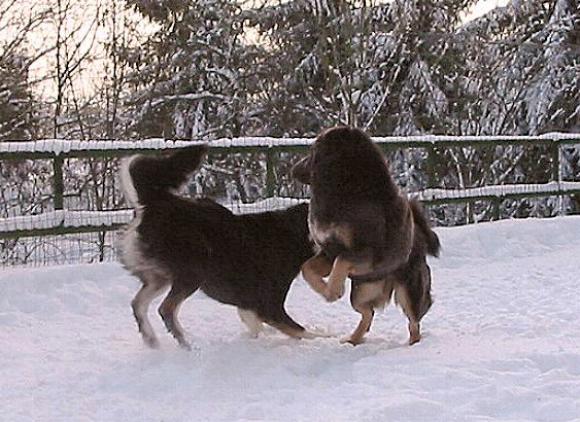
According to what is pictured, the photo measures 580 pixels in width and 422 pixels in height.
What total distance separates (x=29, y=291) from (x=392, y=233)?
324 cm

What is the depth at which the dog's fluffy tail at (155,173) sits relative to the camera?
4910 millimetres

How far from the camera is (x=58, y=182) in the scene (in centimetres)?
753

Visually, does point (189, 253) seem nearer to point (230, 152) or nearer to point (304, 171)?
point (304, 171)

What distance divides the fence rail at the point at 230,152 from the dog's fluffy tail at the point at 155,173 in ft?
8.92

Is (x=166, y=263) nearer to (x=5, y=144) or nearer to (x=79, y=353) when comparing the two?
(x=79, y=353)

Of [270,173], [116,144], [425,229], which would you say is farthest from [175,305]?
[270,173]

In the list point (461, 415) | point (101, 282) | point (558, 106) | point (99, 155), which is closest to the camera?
point (461, 415)

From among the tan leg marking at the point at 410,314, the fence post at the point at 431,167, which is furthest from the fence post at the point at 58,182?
the fence post at the point at 431,167

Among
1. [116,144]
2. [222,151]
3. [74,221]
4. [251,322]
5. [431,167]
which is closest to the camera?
[251,322]

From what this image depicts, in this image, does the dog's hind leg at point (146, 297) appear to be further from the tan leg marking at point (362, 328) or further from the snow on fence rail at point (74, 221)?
the snow on fence rail at point (74, 221)

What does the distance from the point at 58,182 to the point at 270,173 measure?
7.96ft

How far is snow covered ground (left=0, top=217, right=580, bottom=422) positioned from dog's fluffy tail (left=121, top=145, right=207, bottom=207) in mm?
950

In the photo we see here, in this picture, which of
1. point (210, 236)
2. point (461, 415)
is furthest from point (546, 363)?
point (210, 236)

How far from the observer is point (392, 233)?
16.0ft
